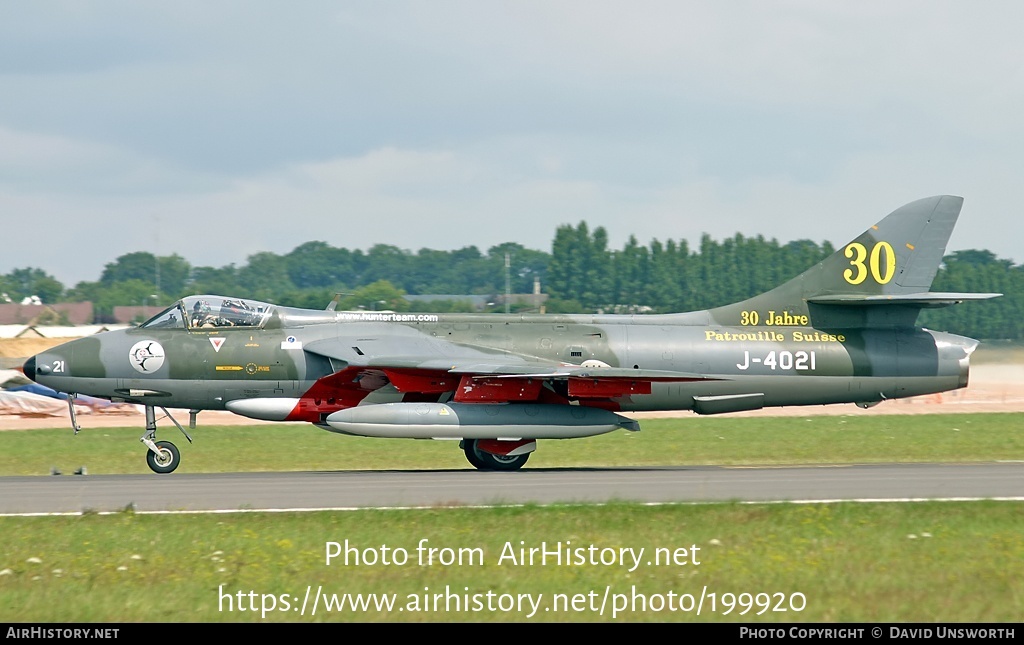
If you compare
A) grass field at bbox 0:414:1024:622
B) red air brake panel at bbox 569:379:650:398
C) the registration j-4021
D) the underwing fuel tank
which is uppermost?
the registration j-4021

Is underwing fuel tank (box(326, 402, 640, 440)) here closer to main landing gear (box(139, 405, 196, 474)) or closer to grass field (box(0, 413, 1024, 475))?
grass field (box(0, 413, 1024, 475))

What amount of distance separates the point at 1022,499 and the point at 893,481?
2.37m

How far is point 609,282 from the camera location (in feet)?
273

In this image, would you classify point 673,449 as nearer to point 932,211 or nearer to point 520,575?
point 932,211

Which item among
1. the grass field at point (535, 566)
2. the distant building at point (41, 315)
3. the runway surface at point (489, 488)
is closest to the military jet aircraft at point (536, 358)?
the runway surface at point (489, 488)

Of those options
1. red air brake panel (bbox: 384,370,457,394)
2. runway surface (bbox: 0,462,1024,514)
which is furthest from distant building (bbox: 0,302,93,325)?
runway surface (bbox: 0,462,1024,514)

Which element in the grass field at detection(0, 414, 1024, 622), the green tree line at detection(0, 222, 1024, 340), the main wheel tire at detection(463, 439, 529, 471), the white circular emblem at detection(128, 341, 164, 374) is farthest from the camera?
the green tree line at detection(0, 222, 1024, 340)

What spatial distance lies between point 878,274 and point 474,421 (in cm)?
819

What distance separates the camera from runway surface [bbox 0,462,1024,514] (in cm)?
1420

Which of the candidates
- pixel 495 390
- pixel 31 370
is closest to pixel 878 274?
pixel 495 390

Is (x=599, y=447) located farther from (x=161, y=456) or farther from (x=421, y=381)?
(x=161, y=456)

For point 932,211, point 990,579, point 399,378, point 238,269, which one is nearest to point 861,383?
point 932,211

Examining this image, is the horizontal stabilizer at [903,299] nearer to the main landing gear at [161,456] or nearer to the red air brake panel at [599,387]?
the red air brake panel at [599,387]

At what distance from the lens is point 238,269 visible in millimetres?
110438
